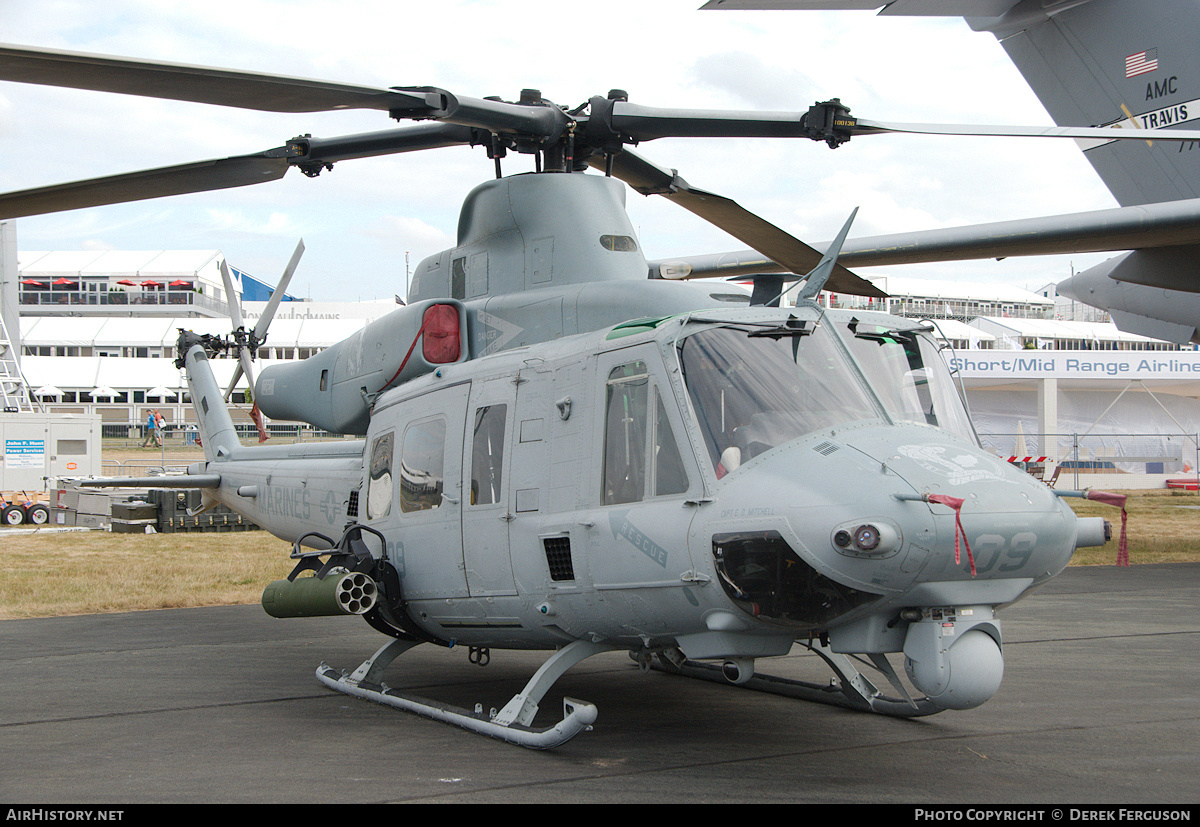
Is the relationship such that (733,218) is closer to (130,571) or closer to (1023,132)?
(1023,132)

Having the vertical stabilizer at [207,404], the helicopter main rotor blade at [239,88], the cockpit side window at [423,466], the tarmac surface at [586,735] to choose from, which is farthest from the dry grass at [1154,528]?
the vertical stabilizer at [207,404]

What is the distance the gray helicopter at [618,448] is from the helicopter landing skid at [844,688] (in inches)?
1.1

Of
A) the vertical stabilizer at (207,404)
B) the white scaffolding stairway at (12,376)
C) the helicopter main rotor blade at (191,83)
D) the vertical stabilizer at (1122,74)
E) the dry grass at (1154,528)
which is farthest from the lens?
the white scaffolding stairway at (12,376)

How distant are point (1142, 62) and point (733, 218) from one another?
11.1 m

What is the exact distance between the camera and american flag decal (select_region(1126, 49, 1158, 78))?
15.5 metres

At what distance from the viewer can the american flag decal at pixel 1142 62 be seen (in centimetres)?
1547

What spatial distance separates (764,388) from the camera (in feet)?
17.4

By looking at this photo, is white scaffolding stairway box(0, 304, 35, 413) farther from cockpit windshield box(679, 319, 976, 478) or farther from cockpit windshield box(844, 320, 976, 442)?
Result: cockpit windshield box(844, 320, 976, 442)

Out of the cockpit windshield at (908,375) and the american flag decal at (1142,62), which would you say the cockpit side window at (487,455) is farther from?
the american flag decal at (1142,62)

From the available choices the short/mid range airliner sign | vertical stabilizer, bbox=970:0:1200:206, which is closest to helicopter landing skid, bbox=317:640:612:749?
vertical stabilizer, bbox=970:0:1200:206

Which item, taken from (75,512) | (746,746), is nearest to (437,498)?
(746,746)

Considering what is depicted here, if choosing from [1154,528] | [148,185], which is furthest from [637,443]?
[1154,528]
